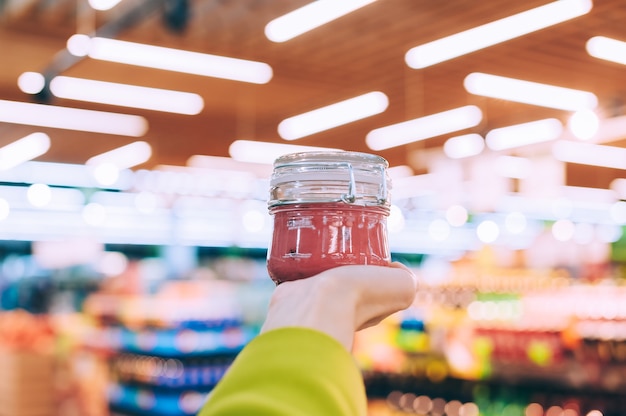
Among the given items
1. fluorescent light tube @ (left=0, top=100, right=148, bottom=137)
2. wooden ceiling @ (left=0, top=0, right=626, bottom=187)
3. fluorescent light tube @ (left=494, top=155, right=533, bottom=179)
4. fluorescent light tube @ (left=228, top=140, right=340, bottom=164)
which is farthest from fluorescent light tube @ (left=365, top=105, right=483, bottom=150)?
fluorescent light tube @ (left=494, top=155, right=533, bottom=179)

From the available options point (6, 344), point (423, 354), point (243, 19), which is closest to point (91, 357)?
point (6, 344)

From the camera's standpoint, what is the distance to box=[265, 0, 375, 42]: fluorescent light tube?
3.30m

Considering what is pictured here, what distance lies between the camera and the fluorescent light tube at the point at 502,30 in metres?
3.55

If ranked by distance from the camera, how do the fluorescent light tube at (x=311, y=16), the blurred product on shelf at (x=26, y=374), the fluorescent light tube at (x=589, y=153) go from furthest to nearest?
the blurred product on shelf at (x=26, y=374) → the fluorescent light tube at (x=589, y=153) → the fluorescent light tube at (x=311, y=16)

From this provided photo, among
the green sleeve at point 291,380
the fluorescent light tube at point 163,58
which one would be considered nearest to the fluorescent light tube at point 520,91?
the fluorescent light tube at point 163,58

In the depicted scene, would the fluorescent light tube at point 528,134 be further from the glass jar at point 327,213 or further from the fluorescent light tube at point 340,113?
the glass jar at point 327,213

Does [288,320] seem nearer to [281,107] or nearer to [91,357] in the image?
[281,107]

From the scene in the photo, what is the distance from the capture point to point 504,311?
6.10 meters

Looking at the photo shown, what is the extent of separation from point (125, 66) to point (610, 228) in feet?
44.7

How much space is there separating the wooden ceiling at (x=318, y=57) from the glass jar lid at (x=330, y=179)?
340 centimetres

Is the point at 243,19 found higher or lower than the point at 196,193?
higher

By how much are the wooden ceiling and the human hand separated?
3665 mm

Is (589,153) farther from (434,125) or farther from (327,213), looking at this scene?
(327,213)

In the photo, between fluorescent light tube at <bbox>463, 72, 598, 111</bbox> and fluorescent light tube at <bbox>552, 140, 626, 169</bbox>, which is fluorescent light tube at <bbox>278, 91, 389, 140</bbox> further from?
fluorescent light tube at <bbox>552, 140, 626, 169</bbox>
